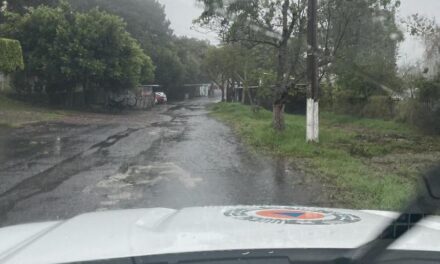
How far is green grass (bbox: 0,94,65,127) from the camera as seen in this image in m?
22.2

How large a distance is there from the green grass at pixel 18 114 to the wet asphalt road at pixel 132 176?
5.48 metres

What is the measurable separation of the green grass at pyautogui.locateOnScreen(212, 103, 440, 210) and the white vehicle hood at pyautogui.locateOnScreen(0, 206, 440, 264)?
2943mm

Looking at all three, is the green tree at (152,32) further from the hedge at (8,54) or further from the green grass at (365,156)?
the green grass at (365,156)

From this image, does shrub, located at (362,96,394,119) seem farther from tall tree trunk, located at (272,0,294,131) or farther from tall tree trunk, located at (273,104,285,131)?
tall tree trunk, located at (273,104,285,131)

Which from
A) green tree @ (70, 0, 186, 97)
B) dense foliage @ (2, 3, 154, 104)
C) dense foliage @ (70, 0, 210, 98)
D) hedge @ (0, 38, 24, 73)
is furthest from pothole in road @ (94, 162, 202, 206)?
green tree @ (70, 0, 186, 97)

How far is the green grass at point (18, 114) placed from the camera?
876 inches

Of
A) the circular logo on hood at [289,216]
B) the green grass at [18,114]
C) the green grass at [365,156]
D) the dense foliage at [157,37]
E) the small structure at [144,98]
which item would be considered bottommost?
the green grass at [365,156]

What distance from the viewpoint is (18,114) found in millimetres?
25734

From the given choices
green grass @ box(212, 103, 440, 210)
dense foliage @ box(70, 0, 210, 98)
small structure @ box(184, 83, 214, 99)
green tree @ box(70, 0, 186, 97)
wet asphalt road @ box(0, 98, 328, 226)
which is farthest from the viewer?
small structure @ box(184, 83, 214, 99)

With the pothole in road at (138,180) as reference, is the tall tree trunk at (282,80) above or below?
above

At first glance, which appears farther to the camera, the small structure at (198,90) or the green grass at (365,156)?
the small structure at (198,90)

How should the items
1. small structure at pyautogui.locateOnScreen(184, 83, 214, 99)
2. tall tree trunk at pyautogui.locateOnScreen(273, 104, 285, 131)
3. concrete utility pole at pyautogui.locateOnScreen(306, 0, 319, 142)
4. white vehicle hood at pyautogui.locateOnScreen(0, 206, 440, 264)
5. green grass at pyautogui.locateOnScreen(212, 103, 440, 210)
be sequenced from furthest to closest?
small structure at pyautogui.locateOnScreen(184, 83, 214, 99) → tall tree trunk at pyautogui.locateOnScreen(273, 104, 285, 131) → concrete utility pole at pyautogui.locateOnScreen(306, 0, 319, 142) → green grass at pyautogui.locateOnScreen(212, 103, 440, 210) → white vehicle hood at pyautogui.locateOnScreen(0, 206, 440, 264)

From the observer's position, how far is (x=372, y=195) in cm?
828

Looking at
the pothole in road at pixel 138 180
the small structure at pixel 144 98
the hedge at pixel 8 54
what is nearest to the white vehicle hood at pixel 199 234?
the pothole in road at pixel 138 180
